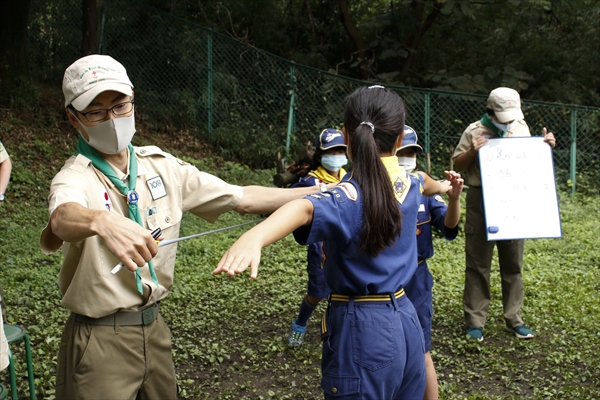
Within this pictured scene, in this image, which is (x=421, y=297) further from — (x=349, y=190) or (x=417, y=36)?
(x=417, y=36)

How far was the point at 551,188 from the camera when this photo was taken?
5363 mm

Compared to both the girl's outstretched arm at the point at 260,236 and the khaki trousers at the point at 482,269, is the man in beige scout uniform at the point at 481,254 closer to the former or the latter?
the khaki trousers at the point at 482,269

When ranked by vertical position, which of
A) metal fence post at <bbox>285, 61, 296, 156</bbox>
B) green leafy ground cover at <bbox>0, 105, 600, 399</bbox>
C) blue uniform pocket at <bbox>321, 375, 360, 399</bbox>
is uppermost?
metal fence post at <bbox>285, 61, 296, 156</bbox>

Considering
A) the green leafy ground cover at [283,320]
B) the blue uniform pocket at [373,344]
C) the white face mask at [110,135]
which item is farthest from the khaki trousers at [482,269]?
the white face mask at [110,135]

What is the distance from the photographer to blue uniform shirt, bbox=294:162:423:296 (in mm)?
2346

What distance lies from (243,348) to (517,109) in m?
2.74

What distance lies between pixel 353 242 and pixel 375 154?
1.09 ft

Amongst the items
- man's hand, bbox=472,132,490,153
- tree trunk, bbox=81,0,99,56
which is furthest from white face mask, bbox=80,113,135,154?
tree trunk, bbox=81,0,99,56

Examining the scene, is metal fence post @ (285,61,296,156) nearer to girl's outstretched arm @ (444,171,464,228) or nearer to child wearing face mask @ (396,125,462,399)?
child wearing face mask @ (396,125,462,399)

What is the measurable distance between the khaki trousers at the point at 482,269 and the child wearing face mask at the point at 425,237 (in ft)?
4.43

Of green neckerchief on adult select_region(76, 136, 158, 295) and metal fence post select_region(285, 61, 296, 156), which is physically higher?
metal fence post select_region(285, 61, 296, 156)

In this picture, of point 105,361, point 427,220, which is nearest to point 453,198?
point 427,220

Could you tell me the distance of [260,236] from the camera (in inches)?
81.5

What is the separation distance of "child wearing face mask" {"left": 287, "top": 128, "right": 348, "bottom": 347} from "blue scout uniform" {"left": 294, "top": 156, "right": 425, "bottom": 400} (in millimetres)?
2220
